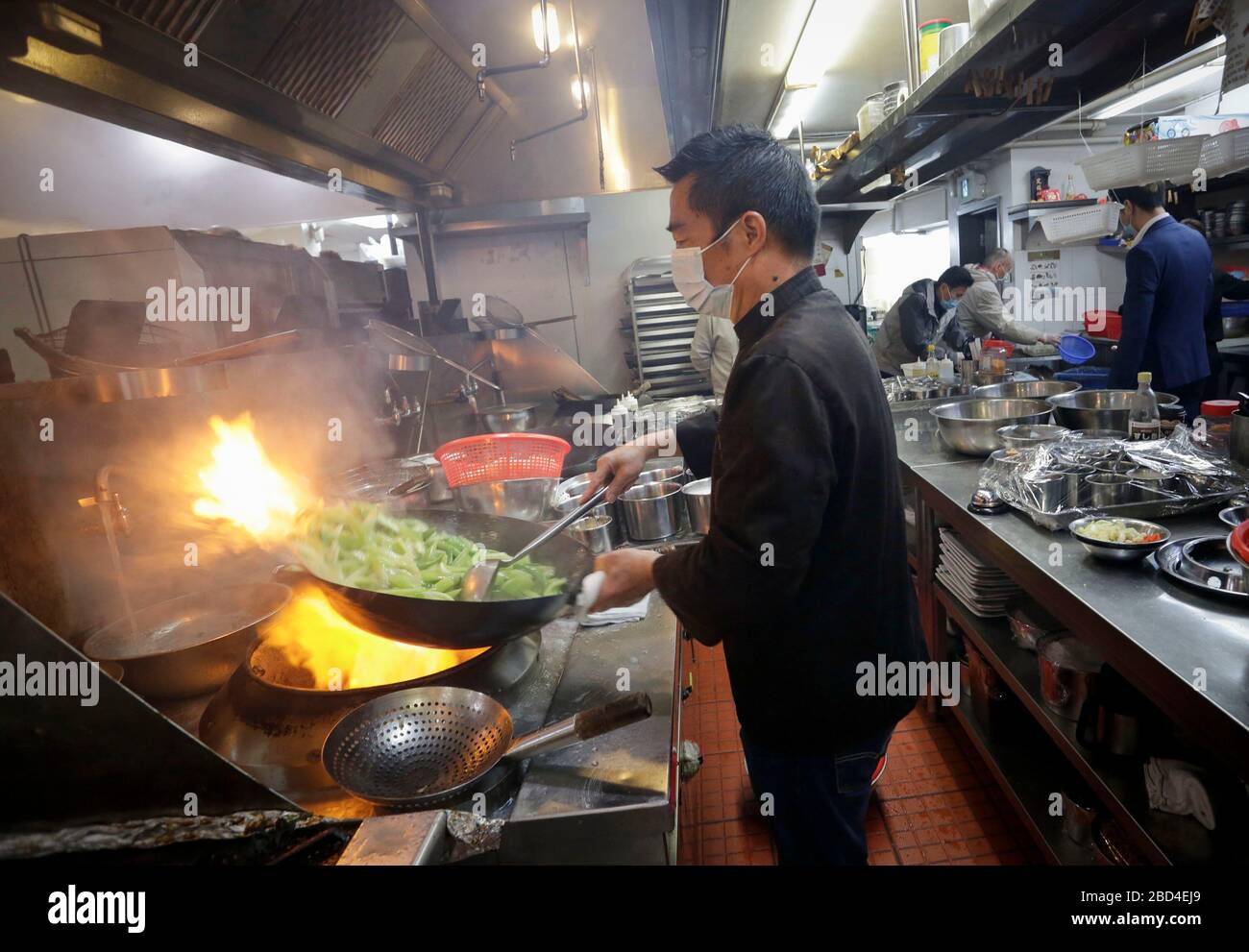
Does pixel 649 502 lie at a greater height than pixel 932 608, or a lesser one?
greater

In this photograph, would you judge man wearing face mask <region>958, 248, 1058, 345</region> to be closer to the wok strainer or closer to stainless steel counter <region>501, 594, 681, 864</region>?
stainless steel counter <region>501, 594, 681, 864</region>

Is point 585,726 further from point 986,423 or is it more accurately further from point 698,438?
point 986,423

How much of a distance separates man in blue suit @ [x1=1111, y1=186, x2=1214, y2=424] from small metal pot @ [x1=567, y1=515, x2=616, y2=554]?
3.88 m

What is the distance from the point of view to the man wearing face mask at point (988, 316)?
23.6 ft

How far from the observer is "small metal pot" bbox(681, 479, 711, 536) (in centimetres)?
250

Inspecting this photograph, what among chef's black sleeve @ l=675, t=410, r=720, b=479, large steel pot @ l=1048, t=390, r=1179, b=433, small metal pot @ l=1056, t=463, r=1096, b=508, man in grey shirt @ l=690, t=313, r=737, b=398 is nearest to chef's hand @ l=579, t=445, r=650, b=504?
chef's black sleeve @ l=675, t=410, r=720, b=479

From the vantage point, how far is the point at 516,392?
5.84 m

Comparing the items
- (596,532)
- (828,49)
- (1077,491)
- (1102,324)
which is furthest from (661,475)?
(1102,324)

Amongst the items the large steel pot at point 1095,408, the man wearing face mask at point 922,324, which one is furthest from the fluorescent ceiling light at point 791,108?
the man wearing face mask at point 922,324

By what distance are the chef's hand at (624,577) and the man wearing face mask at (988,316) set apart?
726 cm
